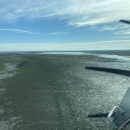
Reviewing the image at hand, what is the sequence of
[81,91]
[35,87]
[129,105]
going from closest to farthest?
[129,105], [81,91], [35,87]

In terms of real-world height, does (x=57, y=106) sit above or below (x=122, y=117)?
below

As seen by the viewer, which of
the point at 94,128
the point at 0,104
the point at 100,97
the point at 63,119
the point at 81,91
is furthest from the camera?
the point at 81,91

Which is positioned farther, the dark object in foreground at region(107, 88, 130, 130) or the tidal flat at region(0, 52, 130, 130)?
the tidal flat at region(0, 52, 130, 130)

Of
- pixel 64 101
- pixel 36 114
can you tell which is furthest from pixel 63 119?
pixel 64 101

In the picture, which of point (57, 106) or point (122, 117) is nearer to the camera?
point (122, 117)

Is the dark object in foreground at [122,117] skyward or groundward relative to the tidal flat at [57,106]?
skyward

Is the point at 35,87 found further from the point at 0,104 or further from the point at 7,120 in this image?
the point at 7,120

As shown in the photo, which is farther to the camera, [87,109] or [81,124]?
[87,109]

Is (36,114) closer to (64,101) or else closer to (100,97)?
(64,101)

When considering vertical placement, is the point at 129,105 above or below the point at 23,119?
above

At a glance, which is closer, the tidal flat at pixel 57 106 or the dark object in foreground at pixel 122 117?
the dark object in foreground at pixel 122 117

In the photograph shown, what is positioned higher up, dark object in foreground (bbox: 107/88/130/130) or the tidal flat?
dark object in foreground (bbox: 107/88/130/130)
